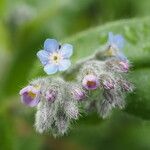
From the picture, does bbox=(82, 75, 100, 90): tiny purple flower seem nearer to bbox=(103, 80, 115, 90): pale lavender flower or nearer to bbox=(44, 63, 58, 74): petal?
bbox=(103, 80, 115, 90): pale lavender flower

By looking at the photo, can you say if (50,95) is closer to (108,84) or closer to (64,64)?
(64,64)

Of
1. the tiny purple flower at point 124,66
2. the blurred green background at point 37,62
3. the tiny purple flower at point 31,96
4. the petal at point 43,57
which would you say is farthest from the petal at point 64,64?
the blurred green background at point 37,62

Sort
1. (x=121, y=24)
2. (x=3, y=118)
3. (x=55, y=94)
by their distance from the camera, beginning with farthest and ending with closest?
(x=3, y=118) → (x=121, y=24) → (x=55, y=94)

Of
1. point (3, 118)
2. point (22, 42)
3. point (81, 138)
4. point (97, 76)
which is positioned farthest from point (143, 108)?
point (22, 42)

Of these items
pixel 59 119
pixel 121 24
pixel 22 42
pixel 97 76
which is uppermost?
pixel 22 42

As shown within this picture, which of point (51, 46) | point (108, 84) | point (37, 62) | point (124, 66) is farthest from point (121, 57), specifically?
point (37, 62)

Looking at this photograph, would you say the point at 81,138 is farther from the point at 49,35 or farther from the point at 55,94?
the point at 55,94
